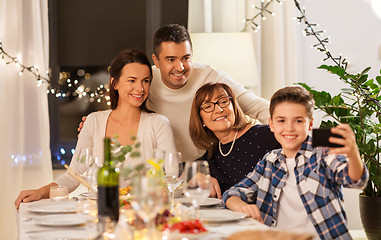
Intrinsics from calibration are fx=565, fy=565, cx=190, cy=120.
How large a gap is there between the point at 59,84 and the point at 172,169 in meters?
2.44

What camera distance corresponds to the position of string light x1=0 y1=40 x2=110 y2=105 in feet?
12.8

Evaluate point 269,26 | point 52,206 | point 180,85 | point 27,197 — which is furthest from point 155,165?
point 269,26

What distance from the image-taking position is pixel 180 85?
10.5ft

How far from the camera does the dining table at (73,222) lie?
1665 millimetres

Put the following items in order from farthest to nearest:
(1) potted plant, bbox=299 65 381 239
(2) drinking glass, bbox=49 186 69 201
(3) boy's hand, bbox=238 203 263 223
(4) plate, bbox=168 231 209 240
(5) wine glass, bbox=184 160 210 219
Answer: (1) potted plant, bbox=299 65 381 239 → (2) drinking glass, bbox=49 186 69 201 → (3) boy's hand, bbox=238 203 263 223 → (5) wine glass, bbox=184 160 210 219 → (4) plate, bbox=168 231 209 240

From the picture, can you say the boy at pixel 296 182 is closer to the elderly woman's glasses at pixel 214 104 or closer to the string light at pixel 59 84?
the elderly woman's glasses at pixel 214 104

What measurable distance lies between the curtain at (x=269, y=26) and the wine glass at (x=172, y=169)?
2260 mm

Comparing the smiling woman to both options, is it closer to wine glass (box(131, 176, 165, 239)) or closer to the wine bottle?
the wine bottle

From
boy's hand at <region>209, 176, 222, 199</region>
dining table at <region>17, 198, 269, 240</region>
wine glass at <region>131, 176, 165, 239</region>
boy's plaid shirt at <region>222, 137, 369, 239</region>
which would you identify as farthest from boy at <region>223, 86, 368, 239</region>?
wine glass at <region>131, 176, 165, 239</region>

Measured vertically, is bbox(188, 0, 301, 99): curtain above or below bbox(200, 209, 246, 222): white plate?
above

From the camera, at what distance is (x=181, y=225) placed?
1.67 meters

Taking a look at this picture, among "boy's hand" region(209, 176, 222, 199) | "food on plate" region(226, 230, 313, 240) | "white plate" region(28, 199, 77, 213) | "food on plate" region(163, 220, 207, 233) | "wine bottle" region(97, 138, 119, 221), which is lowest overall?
"boy's hand" region(209, 176, 222, 199)

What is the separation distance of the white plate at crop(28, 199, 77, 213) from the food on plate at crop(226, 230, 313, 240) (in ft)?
2.64

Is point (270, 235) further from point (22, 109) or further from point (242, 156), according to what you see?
point (22, 109)
